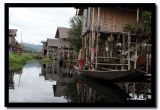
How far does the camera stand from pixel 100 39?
4.89m

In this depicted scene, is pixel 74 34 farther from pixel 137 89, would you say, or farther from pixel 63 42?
pixel 137 89

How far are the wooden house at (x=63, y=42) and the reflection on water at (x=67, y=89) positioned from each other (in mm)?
216

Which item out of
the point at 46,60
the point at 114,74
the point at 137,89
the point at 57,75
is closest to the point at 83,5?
the point at 46,60

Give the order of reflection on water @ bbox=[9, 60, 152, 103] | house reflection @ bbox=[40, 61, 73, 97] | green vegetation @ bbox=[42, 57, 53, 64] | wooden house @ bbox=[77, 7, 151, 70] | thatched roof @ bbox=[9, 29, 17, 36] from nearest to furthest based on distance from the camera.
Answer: thatched roof @ bbox=[9, 29, 17, 36]
reflection on water @ bbox=[9, 60, 152, 103]
wooden house @ bbox=[77, 7, 151, 70]
green vegetation @ bbox=[42, 57, 53, 64]
house reflection @ bbox=[40, 61, 73, 97]

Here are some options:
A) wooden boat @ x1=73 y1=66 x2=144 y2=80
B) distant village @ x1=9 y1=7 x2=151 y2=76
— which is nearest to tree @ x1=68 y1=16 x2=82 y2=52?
distant village @ x1=9 y1=7 x2=151 y2=76

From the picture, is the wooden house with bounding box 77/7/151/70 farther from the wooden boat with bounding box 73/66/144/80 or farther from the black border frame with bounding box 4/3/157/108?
the black border frame with bounding box 4/3/157/108

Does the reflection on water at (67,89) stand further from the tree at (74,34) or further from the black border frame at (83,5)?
the tree at (74,34)

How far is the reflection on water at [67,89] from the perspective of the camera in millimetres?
4250

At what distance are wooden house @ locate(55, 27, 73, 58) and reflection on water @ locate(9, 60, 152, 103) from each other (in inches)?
8.5

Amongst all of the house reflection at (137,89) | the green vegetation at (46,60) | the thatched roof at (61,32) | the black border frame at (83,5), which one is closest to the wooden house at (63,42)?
the thatched roof at (61,32)

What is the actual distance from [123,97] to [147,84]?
0.34m

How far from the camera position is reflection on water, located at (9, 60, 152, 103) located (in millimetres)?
4250

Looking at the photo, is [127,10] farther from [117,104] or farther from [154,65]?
[117,104]

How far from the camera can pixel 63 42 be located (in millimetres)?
4648
